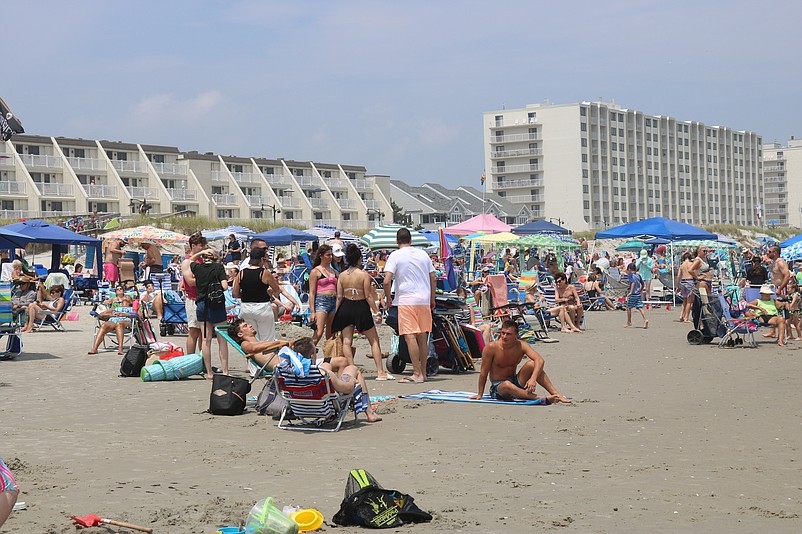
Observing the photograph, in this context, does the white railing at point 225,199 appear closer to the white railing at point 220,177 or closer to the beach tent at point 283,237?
the white railing at point 220,177

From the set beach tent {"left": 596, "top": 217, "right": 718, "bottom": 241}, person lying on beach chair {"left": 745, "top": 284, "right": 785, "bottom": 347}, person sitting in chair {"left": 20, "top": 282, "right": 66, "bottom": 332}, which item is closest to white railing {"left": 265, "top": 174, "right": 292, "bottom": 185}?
beach tent {"left": 596, "top": 217, "right": 718, "bottom": 241}

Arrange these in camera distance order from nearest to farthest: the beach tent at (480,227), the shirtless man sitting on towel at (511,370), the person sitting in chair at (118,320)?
1. the shirtless man sitting on towel at (511,370)
2. the person sitting in chair at (118,320)
3. the beach tent at (480,227)

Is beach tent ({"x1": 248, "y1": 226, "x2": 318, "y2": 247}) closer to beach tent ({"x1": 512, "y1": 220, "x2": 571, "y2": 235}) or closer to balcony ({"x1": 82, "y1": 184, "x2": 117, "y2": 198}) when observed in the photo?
beach tent ({"x1": 512, "y1": 220, "x2": 571, "y2": 235})

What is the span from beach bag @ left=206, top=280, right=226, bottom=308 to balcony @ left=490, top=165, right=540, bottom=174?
96.0 meters

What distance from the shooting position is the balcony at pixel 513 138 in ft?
344

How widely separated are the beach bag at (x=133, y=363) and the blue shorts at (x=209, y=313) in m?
1.10

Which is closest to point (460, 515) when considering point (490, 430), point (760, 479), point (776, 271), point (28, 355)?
point (760, 479)

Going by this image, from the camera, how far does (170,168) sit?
7338 cm

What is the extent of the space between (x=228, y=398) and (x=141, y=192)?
6380 centimetres

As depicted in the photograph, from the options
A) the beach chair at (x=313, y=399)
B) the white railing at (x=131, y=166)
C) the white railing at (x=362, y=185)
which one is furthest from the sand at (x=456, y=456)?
the white railing at (x=362, y=185)

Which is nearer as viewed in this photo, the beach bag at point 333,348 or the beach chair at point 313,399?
the beach chair at point 313,399

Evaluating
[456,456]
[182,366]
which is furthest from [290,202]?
[456,456]

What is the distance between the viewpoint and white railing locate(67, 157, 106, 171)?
6681 centimetres

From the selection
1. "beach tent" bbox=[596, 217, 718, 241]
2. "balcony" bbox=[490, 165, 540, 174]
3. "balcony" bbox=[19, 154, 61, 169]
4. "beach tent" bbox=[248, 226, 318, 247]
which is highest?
"balcony" bbox=[490, 165, 540, 174]
